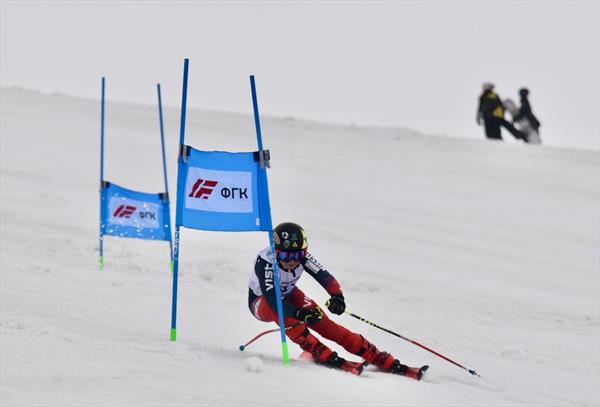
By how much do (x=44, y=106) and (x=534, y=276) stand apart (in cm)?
1313

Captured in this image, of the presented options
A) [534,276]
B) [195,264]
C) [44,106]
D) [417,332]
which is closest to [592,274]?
[534,276]

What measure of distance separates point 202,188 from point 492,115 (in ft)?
49.1

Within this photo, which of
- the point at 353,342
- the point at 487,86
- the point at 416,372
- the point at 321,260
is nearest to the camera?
the point at 416,372

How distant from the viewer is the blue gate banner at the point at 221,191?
23.4 feet

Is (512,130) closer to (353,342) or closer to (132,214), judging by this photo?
(132,214)

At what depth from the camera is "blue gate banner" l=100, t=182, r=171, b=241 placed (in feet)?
38.4

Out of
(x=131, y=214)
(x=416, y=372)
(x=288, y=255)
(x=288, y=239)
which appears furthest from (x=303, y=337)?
(x=131, y=214)

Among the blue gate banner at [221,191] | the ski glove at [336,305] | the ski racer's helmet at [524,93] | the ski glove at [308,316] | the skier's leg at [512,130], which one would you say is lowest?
the ski glove at [308,316]

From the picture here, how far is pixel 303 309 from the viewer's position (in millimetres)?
7617

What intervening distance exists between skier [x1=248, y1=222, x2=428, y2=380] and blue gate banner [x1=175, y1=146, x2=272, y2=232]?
1.67 ft

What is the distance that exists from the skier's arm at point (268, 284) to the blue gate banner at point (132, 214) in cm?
437

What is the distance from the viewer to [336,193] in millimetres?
17625

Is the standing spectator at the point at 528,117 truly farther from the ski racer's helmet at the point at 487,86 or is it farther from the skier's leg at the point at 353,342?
the skier's leg at the point at 353,342

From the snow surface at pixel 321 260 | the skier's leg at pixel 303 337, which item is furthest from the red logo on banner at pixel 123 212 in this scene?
the skier's leg at pixel 303 337
